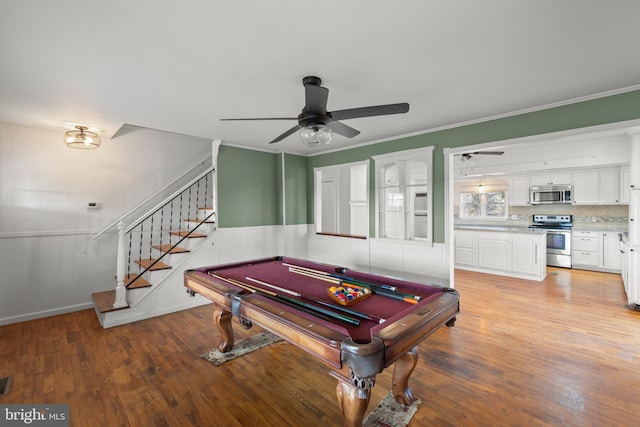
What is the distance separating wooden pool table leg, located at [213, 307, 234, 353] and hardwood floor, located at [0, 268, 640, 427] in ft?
0.76

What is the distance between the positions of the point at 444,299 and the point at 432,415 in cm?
78

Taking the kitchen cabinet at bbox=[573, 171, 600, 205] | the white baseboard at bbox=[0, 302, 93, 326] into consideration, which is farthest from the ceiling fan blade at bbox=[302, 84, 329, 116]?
the kitchen cabinet at bbox=[573, 171, 600, 205]

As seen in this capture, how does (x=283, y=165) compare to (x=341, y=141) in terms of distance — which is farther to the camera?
(x=283, y=165)

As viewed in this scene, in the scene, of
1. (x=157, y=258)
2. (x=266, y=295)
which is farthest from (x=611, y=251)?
(x=157, y=258)

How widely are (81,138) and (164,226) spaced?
65.4 inches

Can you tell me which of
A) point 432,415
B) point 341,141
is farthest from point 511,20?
point 341,141

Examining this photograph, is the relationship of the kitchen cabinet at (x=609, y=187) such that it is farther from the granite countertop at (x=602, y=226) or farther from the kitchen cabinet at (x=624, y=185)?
the granite countertop at (x=602, y=226)

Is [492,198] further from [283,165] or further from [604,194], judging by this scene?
[283,165]

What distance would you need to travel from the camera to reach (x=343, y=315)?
1.77 metres

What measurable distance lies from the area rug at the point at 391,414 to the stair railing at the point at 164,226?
3164 mm

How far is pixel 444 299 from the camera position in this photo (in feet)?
6.55

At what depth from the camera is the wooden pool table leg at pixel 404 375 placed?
2.01 metres

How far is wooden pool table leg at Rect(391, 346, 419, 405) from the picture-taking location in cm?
201

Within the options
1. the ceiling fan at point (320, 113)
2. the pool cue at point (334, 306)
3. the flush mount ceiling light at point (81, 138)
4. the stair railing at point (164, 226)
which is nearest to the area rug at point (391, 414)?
the pool cue at point (334, 306)
